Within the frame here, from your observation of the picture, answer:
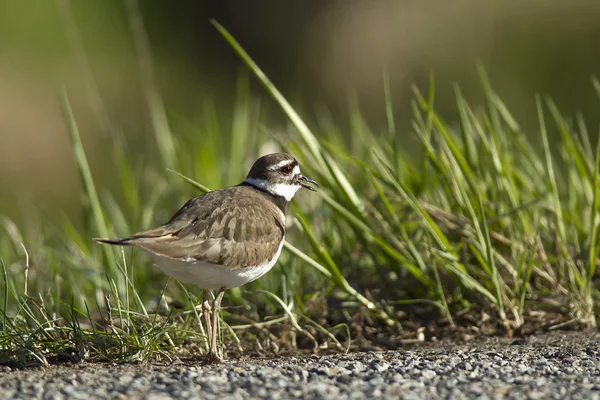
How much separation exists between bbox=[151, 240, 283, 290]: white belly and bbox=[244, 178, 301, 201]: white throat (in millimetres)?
773

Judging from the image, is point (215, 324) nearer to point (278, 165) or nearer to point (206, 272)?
point (206, 272)

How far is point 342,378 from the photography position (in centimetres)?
375

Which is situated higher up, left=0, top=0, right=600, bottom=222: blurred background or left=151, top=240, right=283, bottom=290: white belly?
left=0, top=0, right=600, bottom=222: blurred background

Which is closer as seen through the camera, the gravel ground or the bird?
the gravel ground

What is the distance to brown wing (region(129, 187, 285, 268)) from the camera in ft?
14.2

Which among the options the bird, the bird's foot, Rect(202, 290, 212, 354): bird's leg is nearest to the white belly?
the bird

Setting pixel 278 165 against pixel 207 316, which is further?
pixel 278 165

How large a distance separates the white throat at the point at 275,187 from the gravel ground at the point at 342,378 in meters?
1.24

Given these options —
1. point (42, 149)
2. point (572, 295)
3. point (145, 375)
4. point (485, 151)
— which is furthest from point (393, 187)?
point (42, 149)

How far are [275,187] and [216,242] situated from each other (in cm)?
90

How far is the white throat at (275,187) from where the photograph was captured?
530 cm

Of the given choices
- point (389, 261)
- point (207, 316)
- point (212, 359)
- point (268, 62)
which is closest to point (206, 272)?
point (207, 316)

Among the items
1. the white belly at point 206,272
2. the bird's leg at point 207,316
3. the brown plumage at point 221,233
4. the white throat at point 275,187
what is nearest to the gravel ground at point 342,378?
the bird's leg at point 207,316

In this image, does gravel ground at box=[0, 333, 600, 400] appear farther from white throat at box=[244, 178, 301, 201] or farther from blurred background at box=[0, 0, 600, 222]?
blurred background at box=[0, 0, 600, 222]
